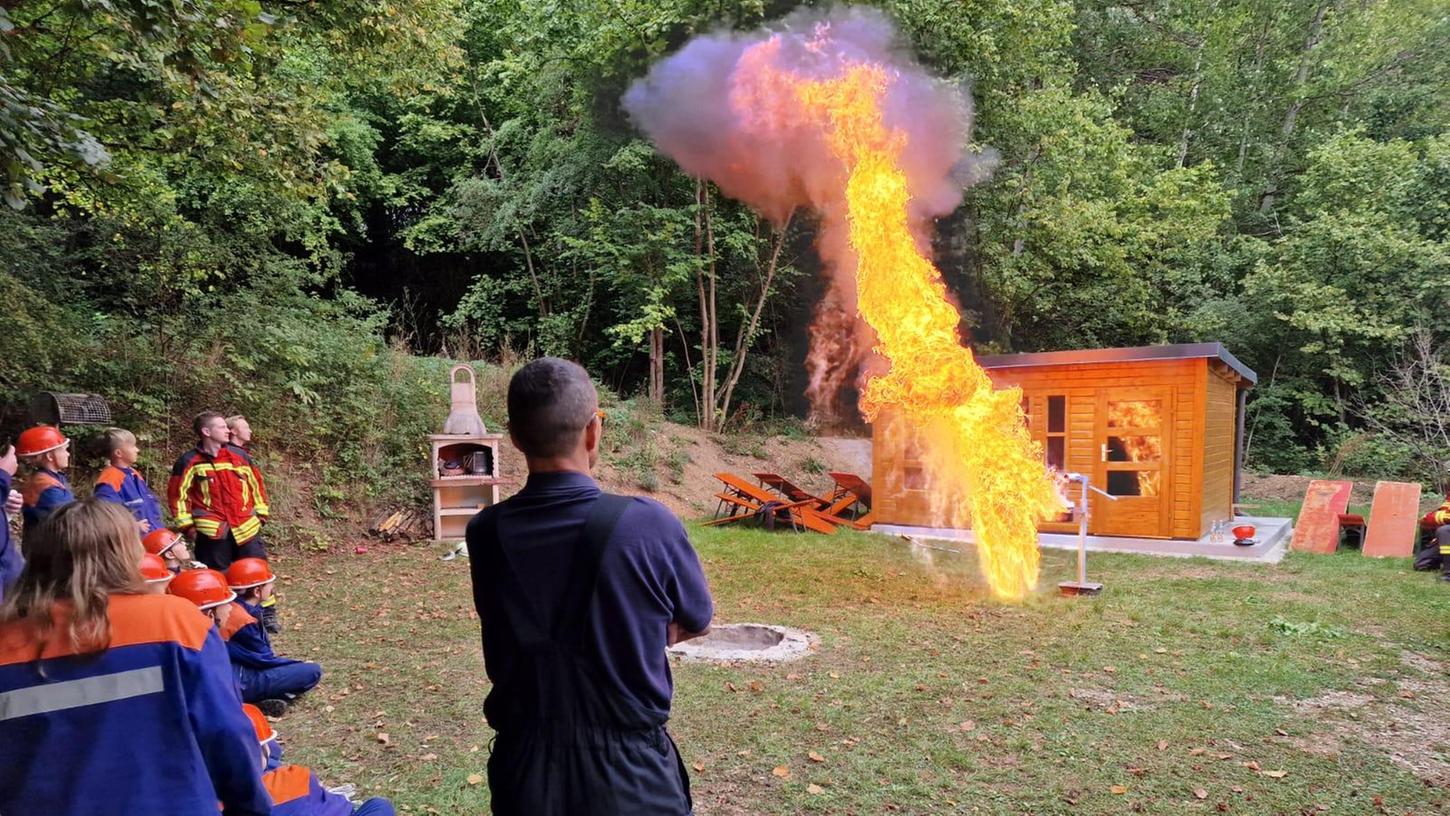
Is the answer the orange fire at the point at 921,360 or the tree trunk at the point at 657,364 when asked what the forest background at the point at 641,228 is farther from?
the orange fire at the point at 921,360

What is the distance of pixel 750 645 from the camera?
739 cm

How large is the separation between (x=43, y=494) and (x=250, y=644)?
1747mm

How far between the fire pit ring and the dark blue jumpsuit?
4822 mm

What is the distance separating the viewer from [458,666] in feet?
21.3

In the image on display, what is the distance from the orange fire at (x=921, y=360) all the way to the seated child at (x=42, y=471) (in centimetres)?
832

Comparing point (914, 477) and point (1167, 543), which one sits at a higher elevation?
point (914, 477)

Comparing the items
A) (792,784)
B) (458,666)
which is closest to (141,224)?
(458,666)

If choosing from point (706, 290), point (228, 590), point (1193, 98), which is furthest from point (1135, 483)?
point (1193, 98)

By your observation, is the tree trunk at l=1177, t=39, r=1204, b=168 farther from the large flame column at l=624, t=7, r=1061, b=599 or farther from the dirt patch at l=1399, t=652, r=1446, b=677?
the dirt patch at l=1399, t=652, r=1446, b=677

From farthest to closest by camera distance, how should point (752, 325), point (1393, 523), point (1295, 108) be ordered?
1. point (1295, 108)
2. point (752, 325)
3. point (1393, 523)

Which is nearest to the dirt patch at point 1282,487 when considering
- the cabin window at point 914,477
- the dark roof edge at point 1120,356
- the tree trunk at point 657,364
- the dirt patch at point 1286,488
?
the dirt patch at point 1286,488

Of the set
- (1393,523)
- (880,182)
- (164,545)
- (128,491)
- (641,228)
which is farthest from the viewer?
(641,228)

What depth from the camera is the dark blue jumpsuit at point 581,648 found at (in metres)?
1.88

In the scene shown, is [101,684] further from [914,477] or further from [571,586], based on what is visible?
[914,477]
